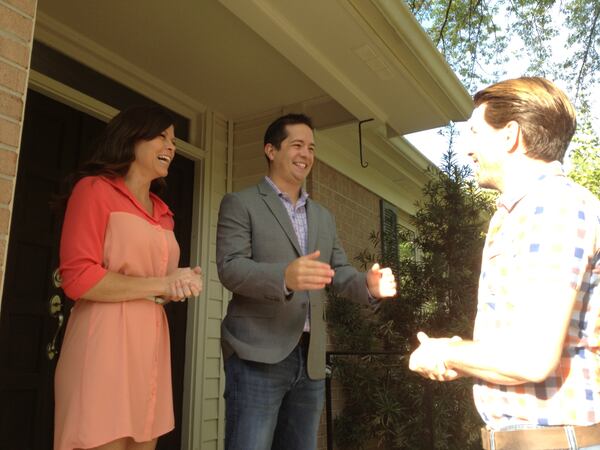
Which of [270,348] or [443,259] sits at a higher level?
[443,259]

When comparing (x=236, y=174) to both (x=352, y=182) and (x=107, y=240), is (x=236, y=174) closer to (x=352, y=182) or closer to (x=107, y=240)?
(x=352, y=182)

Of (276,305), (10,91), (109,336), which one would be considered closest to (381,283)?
(276,305)

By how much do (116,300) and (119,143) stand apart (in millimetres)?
660

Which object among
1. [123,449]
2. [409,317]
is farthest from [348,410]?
[123,449]

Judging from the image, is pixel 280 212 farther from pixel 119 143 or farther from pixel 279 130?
pixel 119 143

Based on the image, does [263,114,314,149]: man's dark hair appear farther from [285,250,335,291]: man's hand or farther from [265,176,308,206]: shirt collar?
[285,250,335,291]: man's hand

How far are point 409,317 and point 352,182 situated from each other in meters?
1.67

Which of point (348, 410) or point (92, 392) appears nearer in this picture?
point (92, 392)

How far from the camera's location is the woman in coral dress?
65.7 inches

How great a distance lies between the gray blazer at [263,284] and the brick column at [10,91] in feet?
2.74

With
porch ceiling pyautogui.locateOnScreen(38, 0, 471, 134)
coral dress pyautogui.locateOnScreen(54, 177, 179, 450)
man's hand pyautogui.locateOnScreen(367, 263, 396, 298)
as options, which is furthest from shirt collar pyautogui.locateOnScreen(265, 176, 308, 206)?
porch ceiling pyautogui.locateOnScreen(38, 0, 471, 134)

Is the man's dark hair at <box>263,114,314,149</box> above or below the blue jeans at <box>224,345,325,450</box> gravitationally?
above

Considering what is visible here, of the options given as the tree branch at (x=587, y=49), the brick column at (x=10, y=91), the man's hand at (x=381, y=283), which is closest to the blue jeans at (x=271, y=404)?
the man's hand at (x=381, y=283)

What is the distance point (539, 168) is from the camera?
53.9 inches
